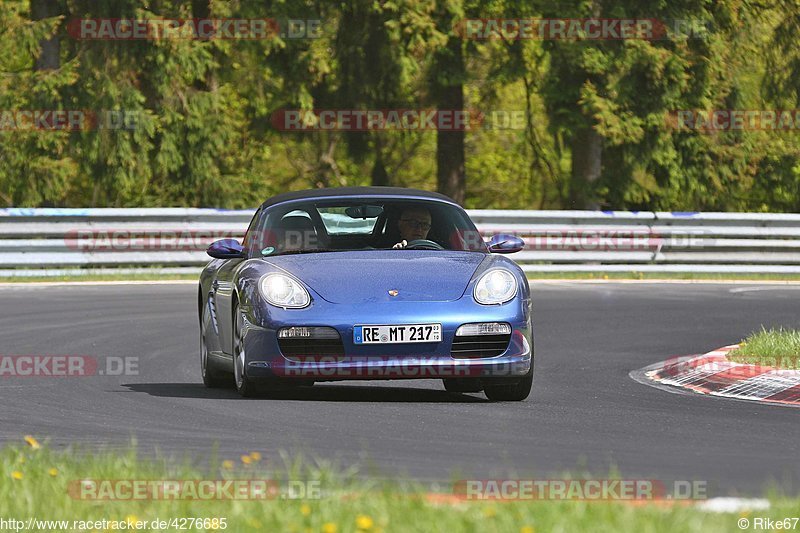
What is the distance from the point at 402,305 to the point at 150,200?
20377 mm

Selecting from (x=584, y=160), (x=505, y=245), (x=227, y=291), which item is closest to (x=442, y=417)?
(x=505, y=245)

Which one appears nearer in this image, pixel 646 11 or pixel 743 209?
pixel 646 11

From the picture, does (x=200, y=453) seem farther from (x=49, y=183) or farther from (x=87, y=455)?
(x=49, y=183)

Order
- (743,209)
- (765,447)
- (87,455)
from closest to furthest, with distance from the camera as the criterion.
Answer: (87,455) < (765,447) < (743,209)

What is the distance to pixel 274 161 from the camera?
4556 cm

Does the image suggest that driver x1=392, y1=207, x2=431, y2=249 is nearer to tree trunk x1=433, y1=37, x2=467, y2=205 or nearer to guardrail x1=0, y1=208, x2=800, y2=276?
guardrail x1=0, y1=208, x2=800, y2=276

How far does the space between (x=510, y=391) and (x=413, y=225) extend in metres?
1.48

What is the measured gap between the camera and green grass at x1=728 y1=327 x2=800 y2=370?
471 inches

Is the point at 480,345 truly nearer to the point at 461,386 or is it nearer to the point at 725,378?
the point at 461,386


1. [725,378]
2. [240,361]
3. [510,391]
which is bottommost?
[725,378]

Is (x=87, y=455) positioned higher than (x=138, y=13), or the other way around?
(x=138, y=13)

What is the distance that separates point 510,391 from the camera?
34.5 ft

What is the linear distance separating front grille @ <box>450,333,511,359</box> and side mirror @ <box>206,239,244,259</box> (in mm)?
2025

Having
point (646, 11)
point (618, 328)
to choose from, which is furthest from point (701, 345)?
point (646, 11)
